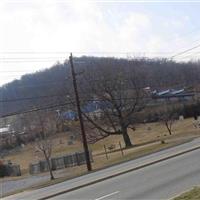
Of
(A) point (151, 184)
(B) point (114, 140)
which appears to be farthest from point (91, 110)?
(A) point (151, 184)

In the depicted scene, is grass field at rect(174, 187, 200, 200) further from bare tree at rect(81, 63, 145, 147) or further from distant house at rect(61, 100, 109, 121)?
distant house at rect(61, 100, 109, 121)

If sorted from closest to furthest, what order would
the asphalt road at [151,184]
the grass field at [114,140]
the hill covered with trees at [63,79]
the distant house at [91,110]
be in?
1. the asphalt road at [151,184]
2. the hill covered with trees at [63,79]
3. the distant house at [91,110]
4. the grass field at [114,140]

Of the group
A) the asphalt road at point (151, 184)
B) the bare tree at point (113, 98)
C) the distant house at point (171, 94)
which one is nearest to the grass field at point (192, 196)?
the asphalt road at point (151, 184)

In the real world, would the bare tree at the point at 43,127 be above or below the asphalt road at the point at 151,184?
above

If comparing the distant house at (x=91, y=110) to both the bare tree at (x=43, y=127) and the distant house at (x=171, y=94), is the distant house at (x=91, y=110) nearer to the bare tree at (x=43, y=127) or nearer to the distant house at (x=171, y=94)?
the bare tree at (x=43, y=127)

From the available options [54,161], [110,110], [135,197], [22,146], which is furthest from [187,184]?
[22,146]

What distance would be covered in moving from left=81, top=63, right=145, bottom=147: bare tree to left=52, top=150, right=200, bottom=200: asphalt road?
139 ft

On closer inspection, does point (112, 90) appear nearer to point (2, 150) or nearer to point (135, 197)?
point (135, 197)

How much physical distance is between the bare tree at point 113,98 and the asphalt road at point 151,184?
42357mm

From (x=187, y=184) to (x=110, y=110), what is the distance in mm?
52978

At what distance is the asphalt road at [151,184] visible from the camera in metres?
18.1

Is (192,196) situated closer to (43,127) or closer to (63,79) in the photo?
(63,79)

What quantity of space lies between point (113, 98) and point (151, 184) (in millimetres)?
49372

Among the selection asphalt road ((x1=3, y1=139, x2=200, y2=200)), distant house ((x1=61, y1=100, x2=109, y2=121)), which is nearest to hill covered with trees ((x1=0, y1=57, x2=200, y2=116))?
distant house ((x1=61, y1=100, x2=109, y2=121))
